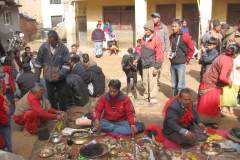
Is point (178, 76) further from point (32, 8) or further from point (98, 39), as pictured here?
point (32, 8)

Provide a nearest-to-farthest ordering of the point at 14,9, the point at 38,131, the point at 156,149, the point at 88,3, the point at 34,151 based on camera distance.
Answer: the point at 156,149 < the point at 34,151 < the point at 38,131 < the point at 88,3 < the point at 14,9

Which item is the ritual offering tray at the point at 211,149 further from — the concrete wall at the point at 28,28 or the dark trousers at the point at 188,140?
the concrete wall at the point at 28,28

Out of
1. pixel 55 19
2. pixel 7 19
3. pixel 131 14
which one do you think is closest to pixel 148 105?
pixel 131 14

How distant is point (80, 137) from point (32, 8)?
99.2ft

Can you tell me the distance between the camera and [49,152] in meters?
5.96

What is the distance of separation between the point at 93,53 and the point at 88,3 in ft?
10.1

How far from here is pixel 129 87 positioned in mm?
9766

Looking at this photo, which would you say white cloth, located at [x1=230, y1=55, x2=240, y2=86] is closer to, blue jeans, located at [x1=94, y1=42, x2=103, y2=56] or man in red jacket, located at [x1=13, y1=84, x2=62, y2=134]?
man in red jacket, located at [x1=13, y1=84, x2=62, y2=134]

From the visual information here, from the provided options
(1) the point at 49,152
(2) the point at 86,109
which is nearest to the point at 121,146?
(1) the point at 49,152

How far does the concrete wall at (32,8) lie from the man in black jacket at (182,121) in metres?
30.1

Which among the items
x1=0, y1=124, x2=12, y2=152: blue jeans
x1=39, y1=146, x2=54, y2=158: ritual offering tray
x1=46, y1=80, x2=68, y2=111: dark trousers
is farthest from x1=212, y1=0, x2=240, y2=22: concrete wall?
x1=0, y1=124, x2=12, y2=152: blue jeans

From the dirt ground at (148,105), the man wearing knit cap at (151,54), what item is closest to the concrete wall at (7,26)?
the dirt ground at (148,105)

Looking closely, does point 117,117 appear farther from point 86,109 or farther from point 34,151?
point 86,109

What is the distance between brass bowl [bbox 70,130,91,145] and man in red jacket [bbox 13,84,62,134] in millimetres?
732
